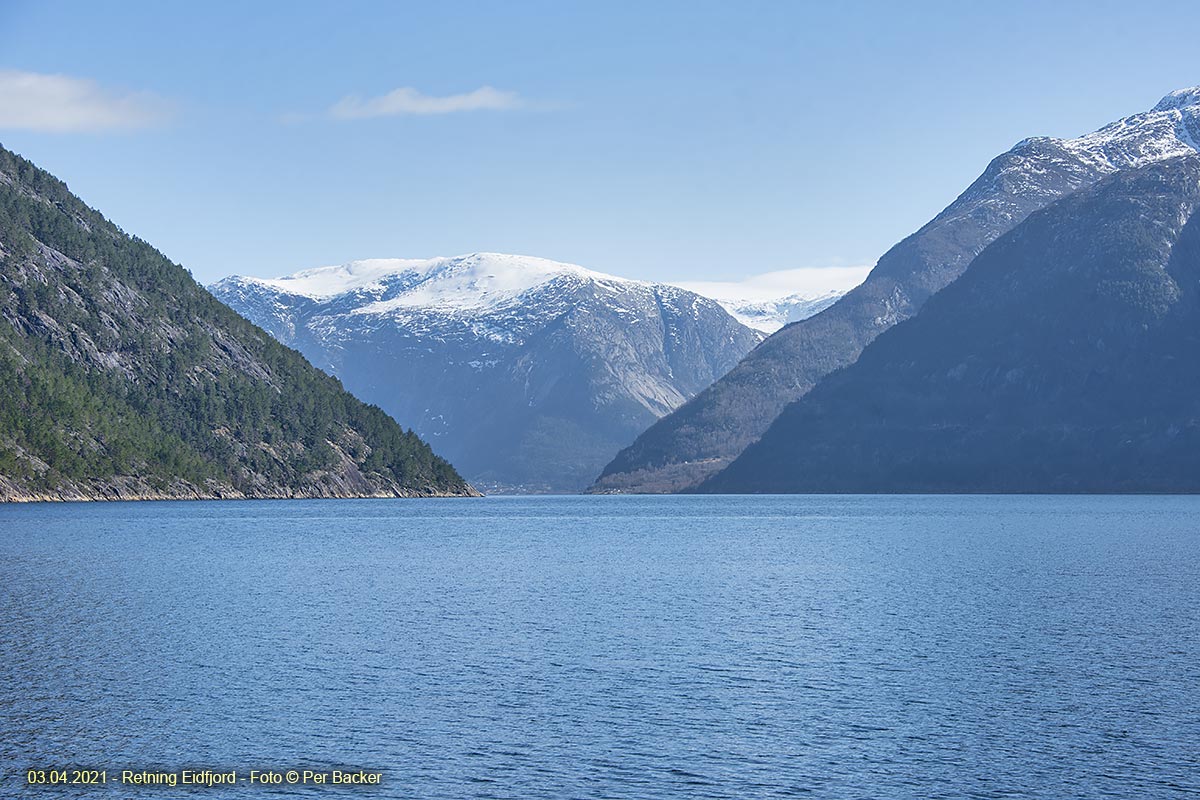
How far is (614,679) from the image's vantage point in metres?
71.2

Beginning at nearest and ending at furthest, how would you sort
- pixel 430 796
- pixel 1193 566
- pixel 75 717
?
pixel 430 796
pixel 75 717
pixel 1193 566

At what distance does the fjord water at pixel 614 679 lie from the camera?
53.4 meters

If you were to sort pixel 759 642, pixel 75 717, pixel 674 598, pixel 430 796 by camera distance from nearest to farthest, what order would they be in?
pixel 430 796, pixel 75 717, pixel 759 642, pixel 674 598

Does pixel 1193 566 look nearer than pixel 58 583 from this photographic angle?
No

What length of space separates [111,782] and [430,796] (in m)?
12.2

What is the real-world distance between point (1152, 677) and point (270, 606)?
6234cm

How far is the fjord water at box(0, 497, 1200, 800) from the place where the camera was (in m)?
53.4

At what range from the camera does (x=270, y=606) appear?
10181 centimetres

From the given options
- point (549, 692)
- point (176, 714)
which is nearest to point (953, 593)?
point (549, 692)

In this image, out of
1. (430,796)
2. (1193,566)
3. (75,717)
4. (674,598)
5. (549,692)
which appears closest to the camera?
(430,796)

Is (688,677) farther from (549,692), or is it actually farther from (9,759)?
(9,759)

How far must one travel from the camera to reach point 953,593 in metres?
112

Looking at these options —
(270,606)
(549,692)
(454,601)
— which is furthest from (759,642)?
(270,606)

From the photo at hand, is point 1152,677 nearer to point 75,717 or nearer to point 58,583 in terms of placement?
point 75,717
